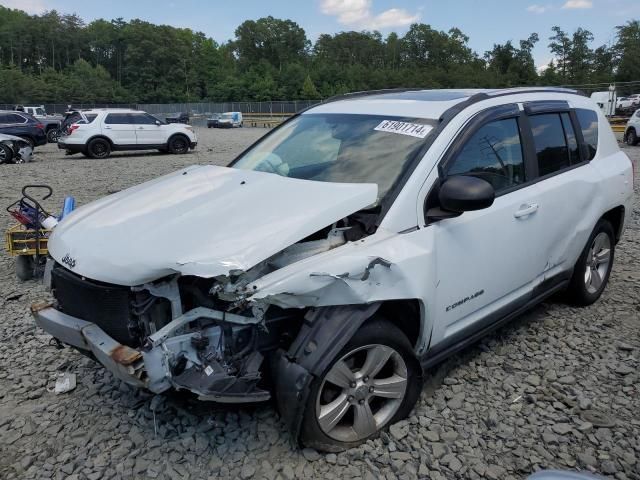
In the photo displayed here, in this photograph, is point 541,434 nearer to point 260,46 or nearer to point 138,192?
point 138,192

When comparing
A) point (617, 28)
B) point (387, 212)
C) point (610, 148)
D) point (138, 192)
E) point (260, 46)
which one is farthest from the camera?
point (260, 46)

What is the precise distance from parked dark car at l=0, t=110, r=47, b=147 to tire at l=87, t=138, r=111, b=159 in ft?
8.27

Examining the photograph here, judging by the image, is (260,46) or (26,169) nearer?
(26,169)

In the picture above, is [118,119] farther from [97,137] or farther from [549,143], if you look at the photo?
[549,143]

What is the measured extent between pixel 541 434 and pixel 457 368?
2.47ft

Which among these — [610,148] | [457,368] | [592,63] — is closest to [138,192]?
[457,368]

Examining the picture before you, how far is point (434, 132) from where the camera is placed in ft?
10.0

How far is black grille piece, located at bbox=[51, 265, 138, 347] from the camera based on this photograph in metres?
2.56

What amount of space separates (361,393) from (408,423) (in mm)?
457

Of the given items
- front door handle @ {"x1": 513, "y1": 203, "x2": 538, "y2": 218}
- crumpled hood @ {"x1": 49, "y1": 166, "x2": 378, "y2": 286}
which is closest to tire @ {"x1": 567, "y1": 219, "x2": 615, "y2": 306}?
front door handle @ {"x1": 513, "y1": 203, "x2": 538, "y2": 218}

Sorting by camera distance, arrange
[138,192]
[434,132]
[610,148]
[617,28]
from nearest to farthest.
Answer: [434,132] < [138,192] < [610,148] < [617,28]

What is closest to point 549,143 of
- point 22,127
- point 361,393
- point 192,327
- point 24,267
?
point 361,393

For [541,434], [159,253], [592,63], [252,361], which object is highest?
[592,63]

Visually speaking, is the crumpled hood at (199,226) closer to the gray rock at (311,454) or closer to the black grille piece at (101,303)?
the black grille piece at (101,303)
